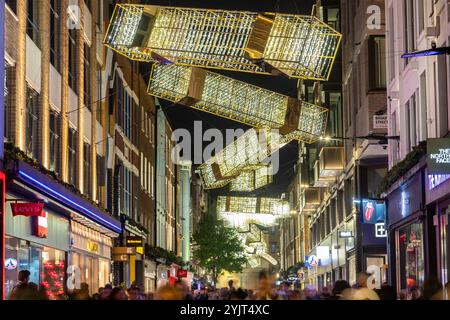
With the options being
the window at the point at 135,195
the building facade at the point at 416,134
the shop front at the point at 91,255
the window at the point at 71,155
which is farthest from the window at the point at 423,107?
the window at the point at 135,195

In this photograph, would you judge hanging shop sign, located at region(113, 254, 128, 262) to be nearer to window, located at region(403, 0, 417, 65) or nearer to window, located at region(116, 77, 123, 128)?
window, located at region(116, 77, 123, 128)

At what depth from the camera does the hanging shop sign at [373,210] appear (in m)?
40.9

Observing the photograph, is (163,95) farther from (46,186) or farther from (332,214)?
(332,214)

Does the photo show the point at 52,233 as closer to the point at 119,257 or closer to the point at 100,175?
the point at 100,175

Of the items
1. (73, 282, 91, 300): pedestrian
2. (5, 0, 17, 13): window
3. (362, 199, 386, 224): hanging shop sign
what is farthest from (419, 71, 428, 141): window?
(73, 282, 91, 300): pedestrian

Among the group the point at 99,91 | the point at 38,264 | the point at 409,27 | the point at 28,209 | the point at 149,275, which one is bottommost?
the point at 38,264

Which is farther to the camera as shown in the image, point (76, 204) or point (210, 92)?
point (210, 92)

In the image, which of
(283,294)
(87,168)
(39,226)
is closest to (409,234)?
(39,226)

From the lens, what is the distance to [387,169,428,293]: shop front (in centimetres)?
3162

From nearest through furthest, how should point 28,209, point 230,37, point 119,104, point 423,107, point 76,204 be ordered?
point 28,209, point 230,37, point 423,107, point 76,204, point 119,104

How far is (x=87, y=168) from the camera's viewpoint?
44.4m

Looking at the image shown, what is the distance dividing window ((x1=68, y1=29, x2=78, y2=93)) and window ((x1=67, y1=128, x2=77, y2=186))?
185 centimetres

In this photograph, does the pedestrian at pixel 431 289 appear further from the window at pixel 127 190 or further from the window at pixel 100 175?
the window at pixel 127 190

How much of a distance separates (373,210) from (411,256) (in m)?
5.65
